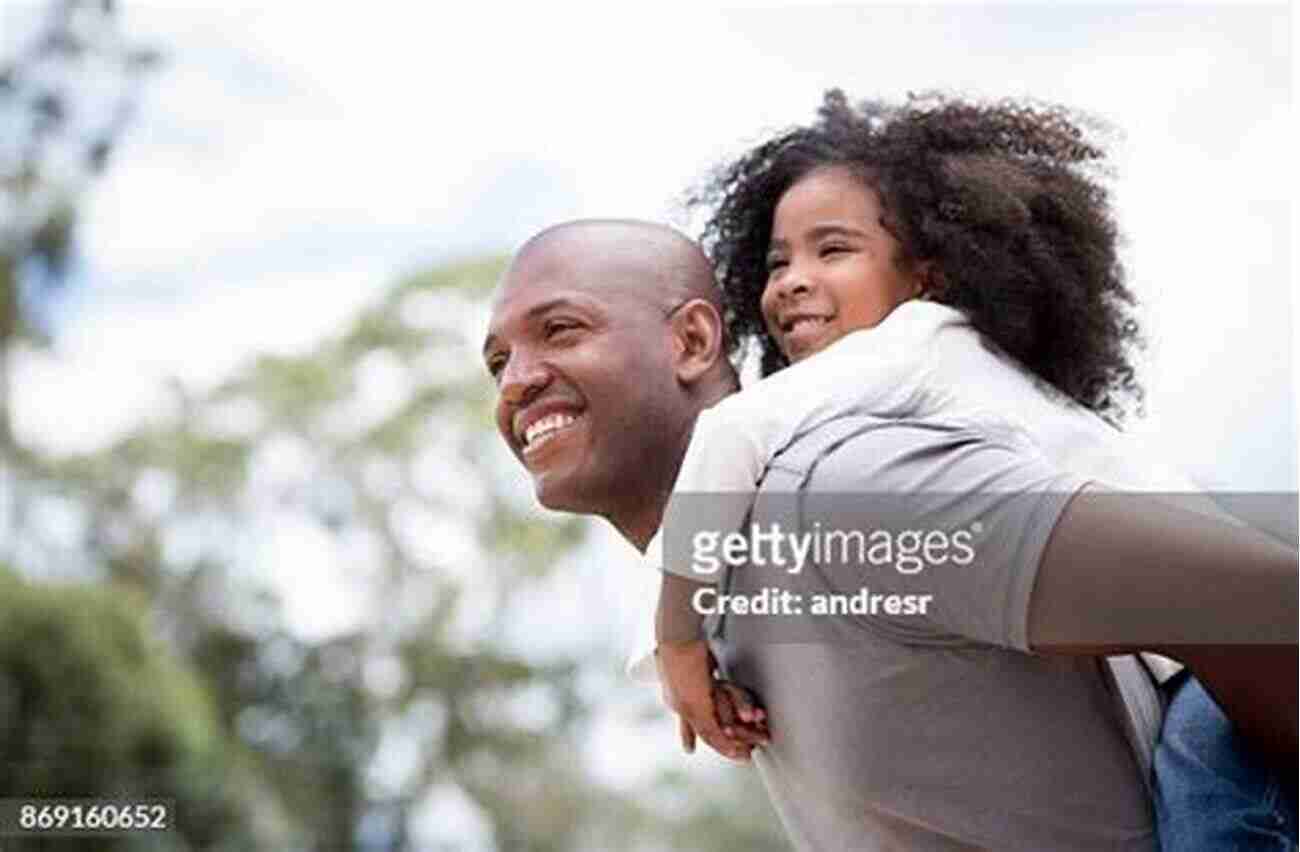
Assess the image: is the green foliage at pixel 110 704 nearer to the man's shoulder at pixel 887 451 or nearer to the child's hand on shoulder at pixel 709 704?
the child's hand on shoulder at pixel 709 704

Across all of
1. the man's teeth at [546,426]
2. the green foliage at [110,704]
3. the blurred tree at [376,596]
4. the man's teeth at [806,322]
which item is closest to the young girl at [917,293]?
the man's teeth at [806,322]

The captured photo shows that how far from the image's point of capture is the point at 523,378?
170cm

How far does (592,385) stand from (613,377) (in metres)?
0.02

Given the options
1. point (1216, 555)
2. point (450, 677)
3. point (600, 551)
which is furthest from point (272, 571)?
point (1216, 555)

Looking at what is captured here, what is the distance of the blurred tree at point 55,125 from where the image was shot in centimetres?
213

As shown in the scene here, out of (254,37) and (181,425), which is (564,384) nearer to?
(254,37)

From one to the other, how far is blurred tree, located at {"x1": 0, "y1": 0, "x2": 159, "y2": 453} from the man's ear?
2.01ft

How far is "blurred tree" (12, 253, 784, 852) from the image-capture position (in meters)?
2.36

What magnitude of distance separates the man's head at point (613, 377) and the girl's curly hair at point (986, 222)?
35 millimetres

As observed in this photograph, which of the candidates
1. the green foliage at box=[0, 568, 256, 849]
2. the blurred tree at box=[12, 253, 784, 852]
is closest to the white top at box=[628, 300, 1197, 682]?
the blurred tree at box=[12, 253, 784, 852]

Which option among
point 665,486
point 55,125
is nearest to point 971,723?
point 665,486

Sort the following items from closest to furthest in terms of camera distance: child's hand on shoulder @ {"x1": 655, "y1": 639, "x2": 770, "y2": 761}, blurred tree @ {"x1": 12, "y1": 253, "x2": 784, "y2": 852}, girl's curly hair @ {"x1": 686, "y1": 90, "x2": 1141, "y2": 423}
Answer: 1. child's hand on shoulder @ {"x1": 655, "y1": 639, "x2": 770, "y2": 761}
2. girl's curly hair @ {"x1": 686, "y1": 90, "x2": 1141, "y2": 423}
3. blurred tree @ {"x1": 12, "y1": 253, "x2": 784, "y2": 852}

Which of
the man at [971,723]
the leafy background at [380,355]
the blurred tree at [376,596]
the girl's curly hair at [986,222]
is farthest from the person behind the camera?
the blurred tree at [376,596]

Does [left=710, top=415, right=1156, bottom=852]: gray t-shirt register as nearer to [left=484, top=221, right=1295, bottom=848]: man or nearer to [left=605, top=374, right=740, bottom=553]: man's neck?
[left=484, top=221, right=1295, bottom=848]: man
